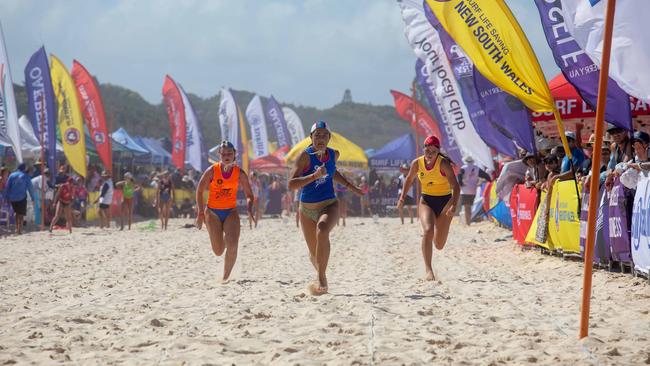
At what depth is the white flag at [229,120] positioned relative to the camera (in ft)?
93.2

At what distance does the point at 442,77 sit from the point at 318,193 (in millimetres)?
10410

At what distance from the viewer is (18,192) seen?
682 inches

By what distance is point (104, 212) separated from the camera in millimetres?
20297

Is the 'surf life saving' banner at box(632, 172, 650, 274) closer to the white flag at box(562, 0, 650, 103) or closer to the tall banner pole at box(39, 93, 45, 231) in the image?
the white flag at box(562, 0, 650, 103)

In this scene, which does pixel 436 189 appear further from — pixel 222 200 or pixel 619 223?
pixel 222 200

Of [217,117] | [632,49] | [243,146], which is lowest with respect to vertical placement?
[632,49]

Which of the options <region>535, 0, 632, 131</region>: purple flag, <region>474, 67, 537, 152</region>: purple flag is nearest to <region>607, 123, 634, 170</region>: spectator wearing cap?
<region>535, 0, 632, 131</region>: purple flag

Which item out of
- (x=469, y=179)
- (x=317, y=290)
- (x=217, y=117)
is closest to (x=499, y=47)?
(x=317, y=290)

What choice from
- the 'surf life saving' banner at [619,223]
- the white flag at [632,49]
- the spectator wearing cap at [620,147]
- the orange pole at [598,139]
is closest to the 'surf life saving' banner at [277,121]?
the spectator wearing cap at [620,147]

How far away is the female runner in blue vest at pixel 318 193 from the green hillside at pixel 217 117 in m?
74.4

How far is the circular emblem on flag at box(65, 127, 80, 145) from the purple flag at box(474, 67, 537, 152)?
12.5 meters

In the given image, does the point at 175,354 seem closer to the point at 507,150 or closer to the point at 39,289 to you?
the point at 39,289

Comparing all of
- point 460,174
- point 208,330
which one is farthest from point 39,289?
point 460,174

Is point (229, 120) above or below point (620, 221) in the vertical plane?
above
